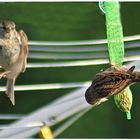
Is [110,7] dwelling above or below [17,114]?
above

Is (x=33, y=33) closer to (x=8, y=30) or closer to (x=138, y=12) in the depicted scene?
(x=138, y=12)

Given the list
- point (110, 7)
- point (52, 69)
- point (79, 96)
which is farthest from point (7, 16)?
point (110, 7)

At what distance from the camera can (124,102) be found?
1001 millimetres

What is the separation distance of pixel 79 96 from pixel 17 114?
1.06m

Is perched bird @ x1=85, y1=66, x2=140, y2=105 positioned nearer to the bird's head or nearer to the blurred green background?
the bird's head

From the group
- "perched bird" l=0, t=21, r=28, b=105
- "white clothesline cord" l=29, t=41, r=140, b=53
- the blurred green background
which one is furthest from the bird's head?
the blurred green background

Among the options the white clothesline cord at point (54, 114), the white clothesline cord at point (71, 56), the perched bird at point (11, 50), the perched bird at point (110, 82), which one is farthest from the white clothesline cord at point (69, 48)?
the perched bird at point (110, 82)

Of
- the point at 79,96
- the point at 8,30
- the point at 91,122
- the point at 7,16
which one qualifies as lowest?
the point at 91,122

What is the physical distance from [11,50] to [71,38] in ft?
4.32

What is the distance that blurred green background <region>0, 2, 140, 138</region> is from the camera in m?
2.20

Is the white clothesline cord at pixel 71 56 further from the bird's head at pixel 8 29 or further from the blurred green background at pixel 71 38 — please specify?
the bird's head at pixel 8 29

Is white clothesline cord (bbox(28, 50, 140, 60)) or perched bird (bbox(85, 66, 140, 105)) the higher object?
white clothesline cord (bbox(28, 50, 140, 60))

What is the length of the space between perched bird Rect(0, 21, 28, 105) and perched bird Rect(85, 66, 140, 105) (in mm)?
146

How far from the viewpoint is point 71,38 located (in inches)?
91.5
